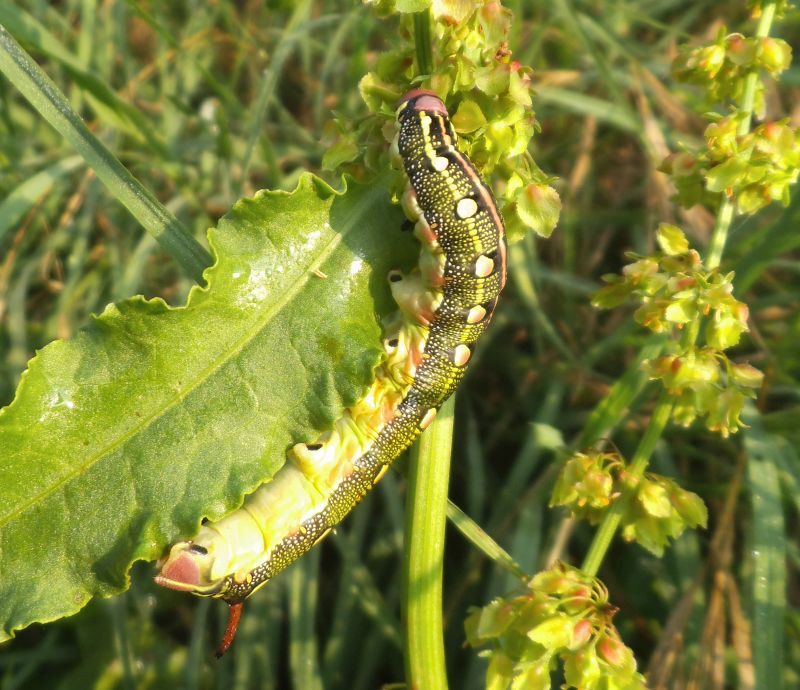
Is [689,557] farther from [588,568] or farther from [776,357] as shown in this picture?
[588,568]

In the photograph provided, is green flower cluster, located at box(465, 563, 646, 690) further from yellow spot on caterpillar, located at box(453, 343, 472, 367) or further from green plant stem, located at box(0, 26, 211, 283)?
green plant stem, located at box(0, 26, 211, 283)

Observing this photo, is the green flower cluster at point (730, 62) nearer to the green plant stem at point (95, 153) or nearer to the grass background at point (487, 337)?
the grass background at point (487, 337)

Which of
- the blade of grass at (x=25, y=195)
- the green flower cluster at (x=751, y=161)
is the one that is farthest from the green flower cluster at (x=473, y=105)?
the blade of grass at (x=25, y=195)

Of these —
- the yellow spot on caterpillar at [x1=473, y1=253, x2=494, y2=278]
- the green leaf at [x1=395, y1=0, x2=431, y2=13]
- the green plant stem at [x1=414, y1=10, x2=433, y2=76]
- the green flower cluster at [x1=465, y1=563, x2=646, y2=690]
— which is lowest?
the green flower cluster at [x1=465, y1=563, x2=646, y2=690]

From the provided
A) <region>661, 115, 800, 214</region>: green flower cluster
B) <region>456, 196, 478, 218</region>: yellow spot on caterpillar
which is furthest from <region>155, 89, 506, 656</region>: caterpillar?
<region>661, 115, 800, 214</region>: green flower cluster

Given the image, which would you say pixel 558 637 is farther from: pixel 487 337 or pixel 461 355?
pixel 487 337

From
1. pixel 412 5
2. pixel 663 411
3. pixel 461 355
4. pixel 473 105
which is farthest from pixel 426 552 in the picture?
pixel 412 5

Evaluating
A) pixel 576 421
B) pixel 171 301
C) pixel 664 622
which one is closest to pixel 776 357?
pixel 576 421
